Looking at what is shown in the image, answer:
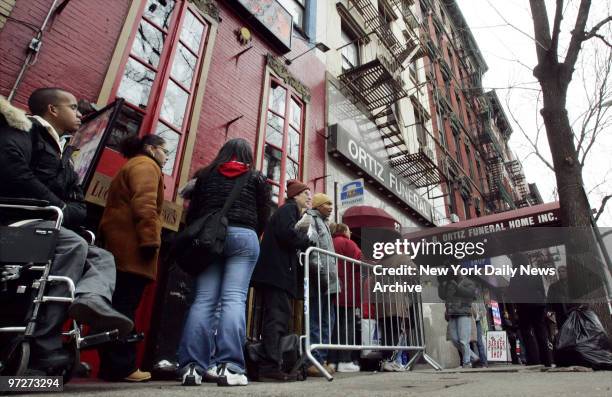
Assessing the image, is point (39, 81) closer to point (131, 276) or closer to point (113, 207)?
point (113, 207)

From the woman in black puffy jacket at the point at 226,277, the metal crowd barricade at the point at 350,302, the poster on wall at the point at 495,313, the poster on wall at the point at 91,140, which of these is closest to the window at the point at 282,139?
the metal crowd barricade at the point at 350,302

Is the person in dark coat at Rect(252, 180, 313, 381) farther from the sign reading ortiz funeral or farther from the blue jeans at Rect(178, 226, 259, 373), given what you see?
the sign reading ortiz funeral

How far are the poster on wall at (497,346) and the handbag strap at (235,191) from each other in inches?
436

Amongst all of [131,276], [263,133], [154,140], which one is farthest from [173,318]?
[263,133]

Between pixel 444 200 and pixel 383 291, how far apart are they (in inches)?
485

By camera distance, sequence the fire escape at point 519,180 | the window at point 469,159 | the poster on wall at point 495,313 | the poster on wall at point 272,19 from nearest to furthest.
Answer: the poster on wall at point 272,19, the poster on wall at point 495,313, the window at point 469,159, the fire escape at point 519,180

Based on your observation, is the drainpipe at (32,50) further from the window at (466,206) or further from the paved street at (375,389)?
the window at (466,206)

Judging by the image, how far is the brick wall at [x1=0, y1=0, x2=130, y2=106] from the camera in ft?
14.5

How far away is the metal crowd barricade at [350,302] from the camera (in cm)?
400

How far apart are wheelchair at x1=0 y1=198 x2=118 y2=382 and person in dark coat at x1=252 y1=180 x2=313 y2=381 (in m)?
1.47

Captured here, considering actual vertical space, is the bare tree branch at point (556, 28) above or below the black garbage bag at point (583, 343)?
above

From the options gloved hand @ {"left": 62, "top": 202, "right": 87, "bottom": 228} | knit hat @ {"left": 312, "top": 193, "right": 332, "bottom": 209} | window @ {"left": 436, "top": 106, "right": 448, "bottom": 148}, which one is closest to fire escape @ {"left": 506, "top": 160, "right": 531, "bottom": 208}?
window @ {"left": 436, "top": 106, "right": 448, "bottom": 148}

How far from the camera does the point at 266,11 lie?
8.49m

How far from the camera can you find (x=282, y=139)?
840cm
